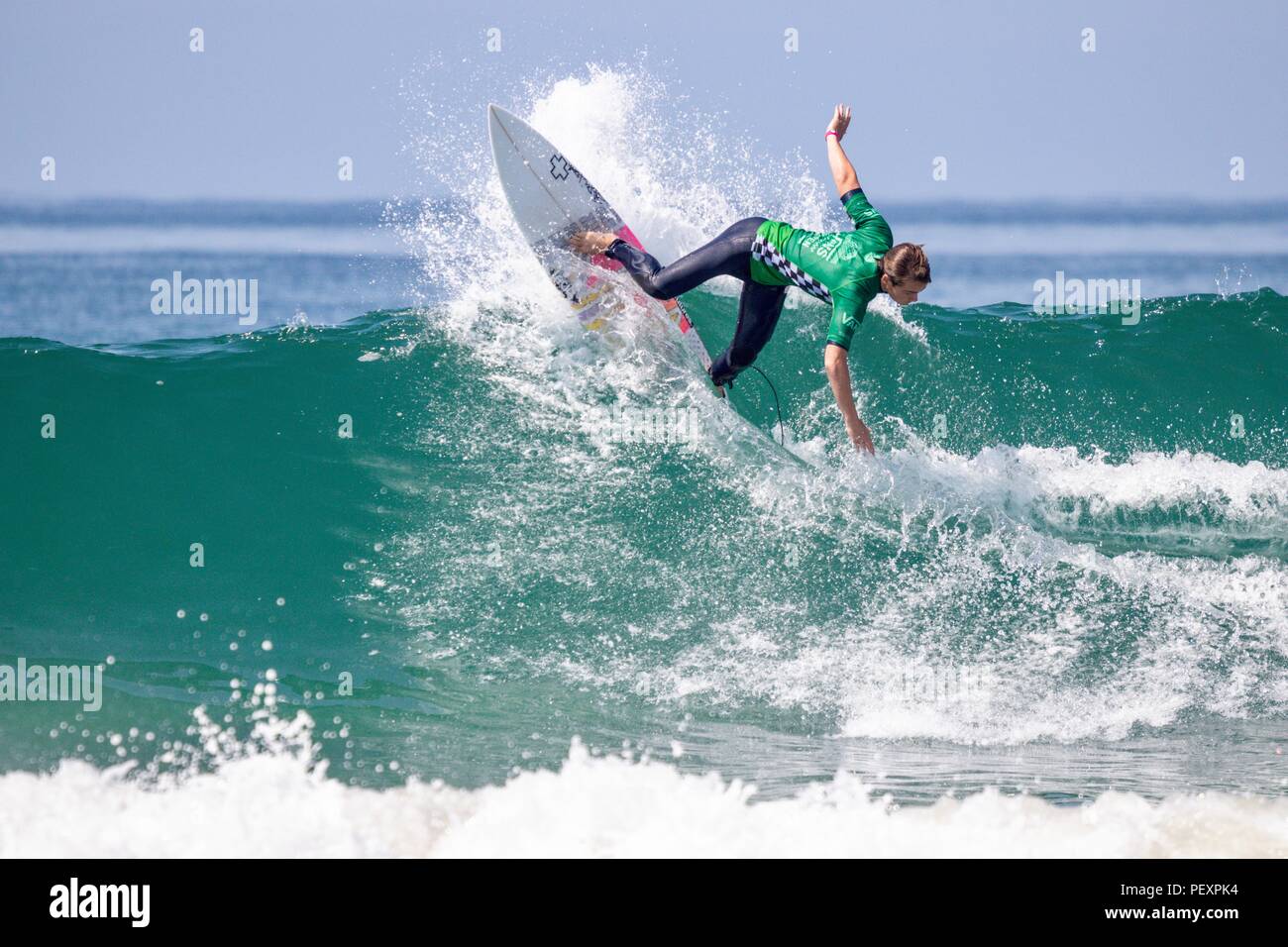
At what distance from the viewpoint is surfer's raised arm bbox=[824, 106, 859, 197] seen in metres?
5.87

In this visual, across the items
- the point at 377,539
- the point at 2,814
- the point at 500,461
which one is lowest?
the point at 2,814

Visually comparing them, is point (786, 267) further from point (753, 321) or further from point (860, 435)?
point (860, 435)

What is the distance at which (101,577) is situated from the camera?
6777mm

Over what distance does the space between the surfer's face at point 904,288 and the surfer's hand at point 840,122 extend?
0.94 metres

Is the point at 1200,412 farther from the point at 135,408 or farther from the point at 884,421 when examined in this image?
the point at 135,408

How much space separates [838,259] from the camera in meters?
5.75

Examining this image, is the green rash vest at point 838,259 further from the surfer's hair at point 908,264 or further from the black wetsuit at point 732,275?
the surfer's hair at point 908,264

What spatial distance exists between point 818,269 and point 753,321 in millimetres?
847

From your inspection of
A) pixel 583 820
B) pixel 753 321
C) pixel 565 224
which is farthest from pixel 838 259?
pixel 583 820

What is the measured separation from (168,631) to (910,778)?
3.97 m

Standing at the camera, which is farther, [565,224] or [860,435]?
[565,224]

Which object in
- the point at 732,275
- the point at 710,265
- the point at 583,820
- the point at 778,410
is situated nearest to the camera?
the point at 583,820

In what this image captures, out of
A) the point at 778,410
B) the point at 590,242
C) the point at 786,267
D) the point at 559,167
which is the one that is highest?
the point at 559,167

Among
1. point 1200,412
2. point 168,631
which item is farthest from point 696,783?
point 1200,412
